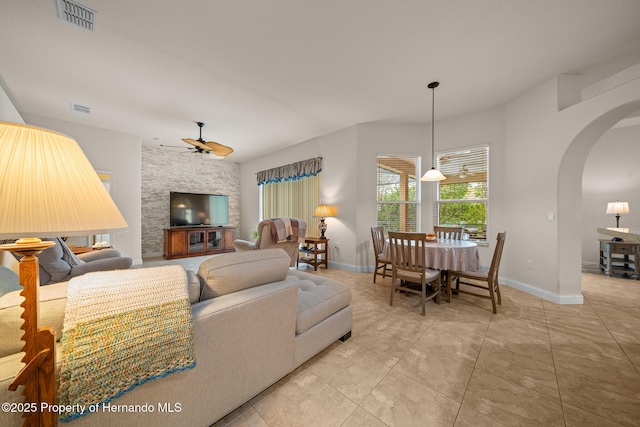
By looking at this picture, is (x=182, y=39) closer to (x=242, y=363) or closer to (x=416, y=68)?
(x=416, y=68)

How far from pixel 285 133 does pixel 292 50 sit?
2.49m

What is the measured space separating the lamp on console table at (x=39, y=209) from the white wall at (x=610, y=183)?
7.04m

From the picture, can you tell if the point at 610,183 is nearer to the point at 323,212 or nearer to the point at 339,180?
the point at 339,180

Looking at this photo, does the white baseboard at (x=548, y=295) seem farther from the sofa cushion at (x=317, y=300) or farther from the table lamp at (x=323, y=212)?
the table lamp at (x=323, y=212)

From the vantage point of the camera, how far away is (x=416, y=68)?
2633 mm

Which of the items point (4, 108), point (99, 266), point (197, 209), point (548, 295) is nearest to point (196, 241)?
point (197, 209)

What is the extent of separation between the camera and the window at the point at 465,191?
12.4 ft

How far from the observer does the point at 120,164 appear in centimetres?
454

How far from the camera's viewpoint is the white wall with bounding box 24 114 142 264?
4.25m

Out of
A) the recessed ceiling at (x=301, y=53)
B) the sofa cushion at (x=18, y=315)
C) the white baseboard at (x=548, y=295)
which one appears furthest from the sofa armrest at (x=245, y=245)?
the white baseboard at (x=548, y=295)

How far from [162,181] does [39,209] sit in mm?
6280

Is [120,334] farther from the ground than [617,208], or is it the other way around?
[617,208]

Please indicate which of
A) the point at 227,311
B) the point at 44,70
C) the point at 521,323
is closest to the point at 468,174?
the point at 521,323

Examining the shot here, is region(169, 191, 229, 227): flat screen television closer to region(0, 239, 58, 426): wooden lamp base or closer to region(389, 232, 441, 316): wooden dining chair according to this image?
region(389, 232, 441, 316): wooden dining chair
